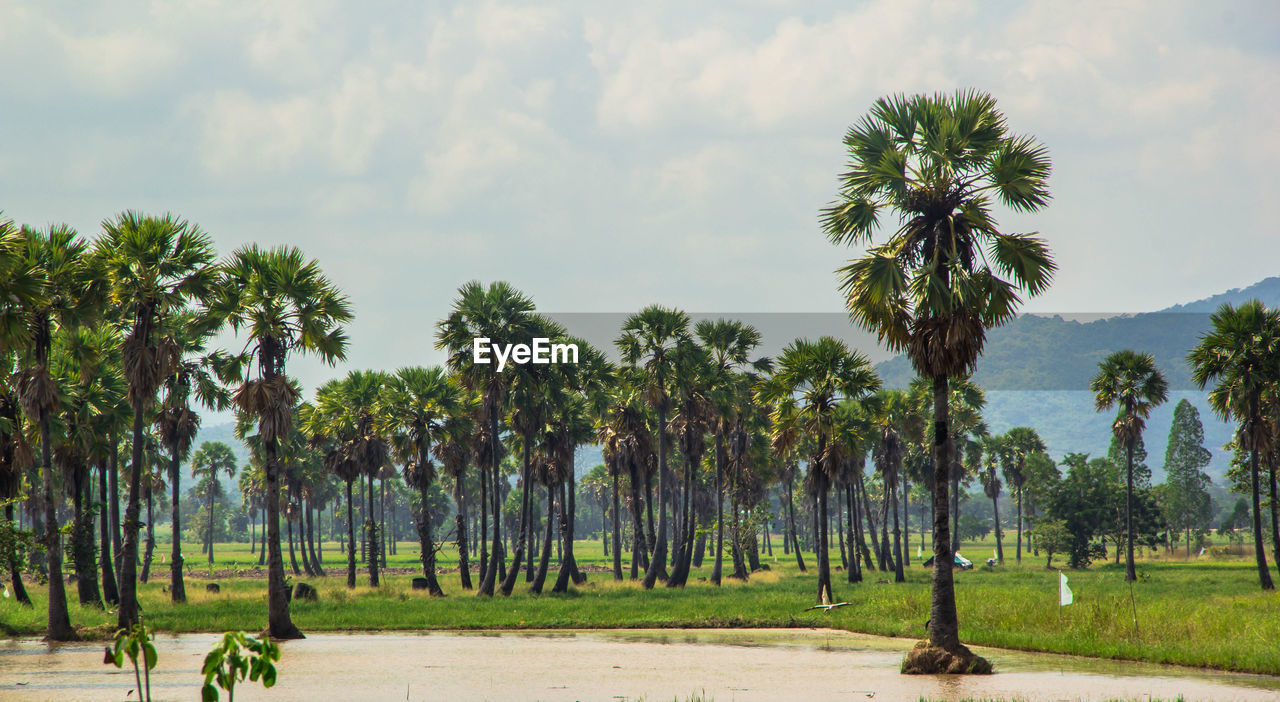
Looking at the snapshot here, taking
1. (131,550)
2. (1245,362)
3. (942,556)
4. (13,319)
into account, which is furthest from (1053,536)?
(13,319)

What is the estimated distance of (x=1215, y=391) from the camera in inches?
1853

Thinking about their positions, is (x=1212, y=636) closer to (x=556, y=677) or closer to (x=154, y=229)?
(x=556, y=677)

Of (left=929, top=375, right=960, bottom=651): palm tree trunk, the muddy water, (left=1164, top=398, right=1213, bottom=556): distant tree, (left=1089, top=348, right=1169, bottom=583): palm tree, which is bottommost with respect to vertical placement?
(left=1164, top=398, right=1213, bottom=556): distant tree

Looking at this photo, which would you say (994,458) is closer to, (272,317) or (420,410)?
(420,410)

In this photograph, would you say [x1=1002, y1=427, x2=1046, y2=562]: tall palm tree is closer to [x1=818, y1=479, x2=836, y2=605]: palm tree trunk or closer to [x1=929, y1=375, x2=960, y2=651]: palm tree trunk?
[x1=818, y1=479, x2=836, y2=605]: palm tree trunk

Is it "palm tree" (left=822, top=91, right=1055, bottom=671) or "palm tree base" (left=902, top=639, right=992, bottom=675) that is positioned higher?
"palm tree" (left=822, top=91, right=1055, bottom=671)

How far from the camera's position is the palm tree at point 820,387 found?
38250 millimetres

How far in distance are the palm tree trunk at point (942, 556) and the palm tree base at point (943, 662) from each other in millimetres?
220

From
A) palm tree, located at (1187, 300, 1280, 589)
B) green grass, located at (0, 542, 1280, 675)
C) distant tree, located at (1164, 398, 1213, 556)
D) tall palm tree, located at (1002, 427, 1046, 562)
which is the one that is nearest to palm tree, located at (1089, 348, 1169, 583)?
palm tree, located at (1187, 300, 1280, 589)

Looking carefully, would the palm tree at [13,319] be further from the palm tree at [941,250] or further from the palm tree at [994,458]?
the palm tree at [994,458]

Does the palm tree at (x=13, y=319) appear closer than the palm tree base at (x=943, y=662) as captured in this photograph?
No

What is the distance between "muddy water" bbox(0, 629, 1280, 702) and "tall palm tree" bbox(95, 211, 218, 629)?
6.30m

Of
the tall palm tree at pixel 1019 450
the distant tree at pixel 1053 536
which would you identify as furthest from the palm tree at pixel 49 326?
the tall palm tree at pixel 1019 450

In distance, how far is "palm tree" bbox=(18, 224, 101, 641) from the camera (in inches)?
1091
